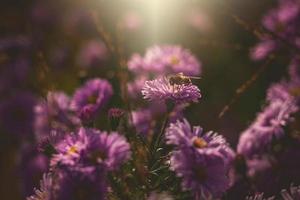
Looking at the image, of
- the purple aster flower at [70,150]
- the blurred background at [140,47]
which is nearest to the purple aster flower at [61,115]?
the blurred background at [140,47]

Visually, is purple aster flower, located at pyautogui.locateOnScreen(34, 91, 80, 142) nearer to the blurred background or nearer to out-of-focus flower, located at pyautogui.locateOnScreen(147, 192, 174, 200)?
the blurred background

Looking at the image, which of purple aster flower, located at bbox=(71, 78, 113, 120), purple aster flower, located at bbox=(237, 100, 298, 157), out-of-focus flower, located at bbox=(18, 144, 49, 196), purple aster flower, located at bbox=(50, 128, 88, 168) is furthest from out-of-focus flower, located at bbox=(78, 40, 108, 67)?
purple aster flower, located at bbox=(50, 128, 88, 168)

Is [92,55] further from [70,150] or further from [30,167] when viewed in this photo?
[70,150]

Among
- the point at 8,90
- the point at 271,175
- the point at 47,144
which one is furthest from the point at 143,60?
the point at 8,90

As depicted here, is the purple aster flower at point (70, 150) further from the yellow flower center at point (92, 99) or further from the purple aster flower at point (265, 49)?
the purple aster flower at point (265, 49)

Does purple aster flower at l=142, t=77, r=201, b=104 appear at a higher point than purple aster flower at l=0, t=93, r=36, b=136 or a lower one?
lower

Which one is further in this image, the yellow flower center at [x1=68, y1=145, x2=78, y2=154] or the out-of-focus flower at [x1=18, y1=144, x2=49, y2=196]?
the out-of-focus flower at [x1=18, y1=144, x2=49, y2=196]
